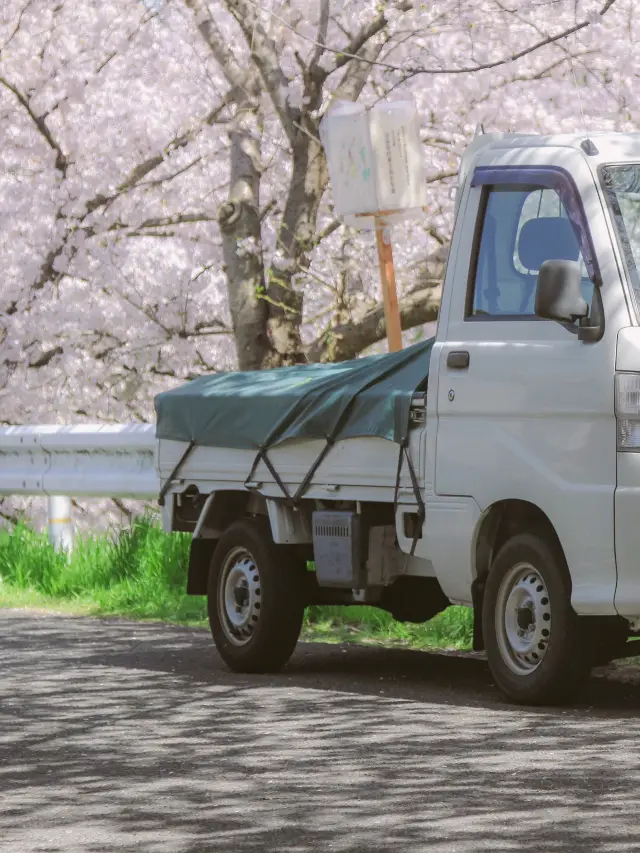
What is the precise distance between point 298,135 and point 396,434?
26.6ft

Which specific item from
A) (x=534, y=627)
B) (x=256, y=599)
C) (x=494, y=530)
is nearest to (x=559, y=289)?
(x=494, y=530)

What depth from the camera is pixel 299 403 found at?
9359 mm

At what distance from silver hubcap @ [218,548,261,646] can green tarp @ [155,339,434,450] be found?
592 millimetres

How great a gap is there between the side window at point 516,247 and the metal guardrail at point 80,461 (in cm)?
474

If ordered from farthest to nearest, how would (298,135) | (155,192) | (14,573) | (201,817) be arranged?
(155,192), (298,135), (14,573), (201,817)

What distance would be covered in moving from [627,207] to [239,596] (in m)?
2.96

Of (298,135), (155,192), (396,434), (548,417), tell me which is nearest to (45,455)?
(298,135)

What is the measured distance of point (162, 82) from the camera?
76.3ft

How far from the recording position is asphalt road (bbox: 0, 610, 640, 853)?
552 centimetres

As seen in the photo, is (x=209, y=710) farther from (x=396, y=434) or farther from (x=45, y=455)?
(x=45, y=455)

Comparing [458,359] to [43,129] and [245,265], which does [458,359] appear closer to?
[245,265]

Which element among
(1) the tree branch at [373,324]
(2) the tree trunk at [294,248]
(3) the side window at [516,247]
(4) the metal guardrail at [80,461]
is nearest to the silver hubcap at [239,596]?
(3) the side window at [516,247]

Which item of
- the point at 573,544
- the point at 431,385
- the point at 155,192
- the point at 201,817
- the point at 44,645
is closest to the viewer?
the point at 201,817

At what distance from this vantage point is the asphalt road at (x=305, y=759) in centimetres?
552
